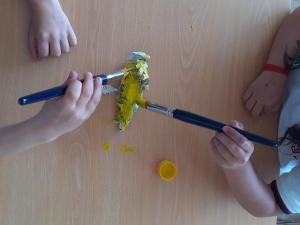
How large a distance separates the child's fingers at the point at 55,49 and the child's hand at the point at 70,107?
0.34 ft

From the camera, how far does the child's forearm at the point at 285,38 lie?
667 millimetres

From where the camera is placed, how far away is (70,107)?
1.51ft

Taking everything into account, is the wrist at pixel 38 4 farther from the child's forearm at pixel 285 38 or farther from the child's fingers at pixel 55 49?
the child's forearm at pixel 285 38

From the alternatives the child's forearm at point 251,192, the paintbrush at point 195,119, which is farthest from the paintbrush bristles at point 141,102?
the child's forearm at point 251,192

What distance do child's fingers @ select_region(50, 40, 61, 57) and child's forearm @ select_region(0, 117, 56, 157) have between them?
137 mm

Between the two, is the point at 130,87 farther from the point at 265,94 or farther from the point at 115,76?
the point at 265,94

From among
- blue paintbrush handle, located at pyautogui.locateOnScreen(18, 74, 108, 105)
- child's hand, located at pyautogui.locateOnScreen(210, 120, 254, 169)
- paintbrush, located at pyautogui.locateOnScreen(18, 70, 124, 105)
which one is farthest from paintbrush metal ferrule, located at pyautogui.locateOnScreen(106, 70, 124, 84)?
child's hand, located at pyautogui.locateOnScreen(210, 120, 254, 169)

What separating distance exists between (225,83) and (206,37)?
0.11m

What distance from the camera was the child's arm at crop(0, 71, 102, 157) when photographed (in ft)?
1.51

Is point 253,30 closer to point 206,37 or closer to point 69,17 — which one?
point 206,37

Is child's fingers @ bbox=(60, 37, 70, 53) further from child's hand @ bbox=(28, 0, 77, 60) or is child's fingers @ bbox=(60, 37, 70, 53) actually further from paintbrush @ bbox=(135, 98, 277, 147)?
paintbrush @ bbox=(135, 98, 277, 147)

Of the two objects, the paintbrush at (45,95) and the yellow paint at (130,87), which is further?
the yellow paint at (130,87)

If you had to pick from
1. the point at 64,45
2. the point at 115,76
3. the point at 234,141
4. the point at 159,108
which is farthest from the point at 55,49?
the point at 234,141

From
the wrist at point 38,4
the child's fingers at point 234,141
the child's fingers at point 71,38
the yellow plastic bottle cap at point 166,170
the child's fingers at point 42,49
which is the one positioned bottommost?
the yellow plastic bottle cap at point 166,170
